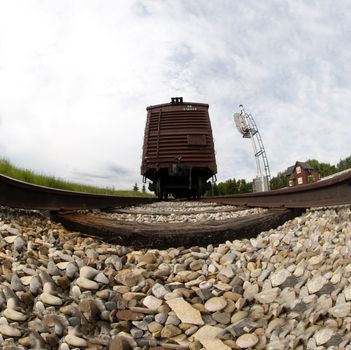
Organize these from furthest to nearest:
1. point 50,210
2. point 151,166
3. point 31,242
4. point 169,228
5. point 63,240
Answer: point 151,166 < point 50,210 < point 169,228 < point 63,240 < point 31,242

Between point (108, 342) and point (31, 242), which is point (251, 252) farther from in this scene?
point (31, 242)

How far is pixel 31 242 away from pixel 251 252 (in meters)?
1.61

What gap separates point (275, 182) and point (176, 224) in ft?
113

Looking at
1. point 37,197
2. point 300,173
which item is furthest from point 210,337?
point 300,173

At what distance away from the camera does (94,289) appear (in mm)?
2039

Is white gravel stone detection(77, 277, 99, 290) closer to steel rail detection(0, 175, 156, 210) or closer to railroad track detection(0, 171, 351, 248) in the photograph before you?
railroad track detection(0, 171, 351, 248)

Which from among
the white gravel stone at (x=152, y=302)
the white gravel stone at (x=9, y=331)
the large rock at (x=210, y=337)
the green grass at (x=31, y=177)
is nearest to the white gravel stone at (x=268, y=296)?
the large rock at (x=210, y=337)

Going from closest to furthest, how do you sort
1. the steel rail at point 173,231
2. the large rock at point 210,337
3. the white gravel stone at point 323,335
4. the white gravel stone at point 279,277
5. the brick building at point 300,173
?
the white gravel stone at point 323,335 < the large rock at point 210,337 < the white gravel stone at point 279,277 < the steel rail at point 173,231 < the brick building at point 300,173

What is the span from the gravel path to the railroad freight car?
7233 millimetres

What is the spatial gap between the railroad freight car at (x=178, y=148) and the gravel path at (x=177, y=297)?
23.7ft

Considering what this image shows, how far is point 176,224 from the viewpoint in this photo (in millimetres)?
3494

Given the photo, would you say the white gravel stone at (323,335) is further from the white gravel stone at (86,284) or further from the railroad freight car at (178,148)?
the railroad freight car at (178,148)

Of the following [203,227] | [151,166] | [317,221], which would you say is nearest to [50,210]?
[203,227]

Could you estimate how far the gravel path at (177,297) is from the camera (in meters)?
1.72
